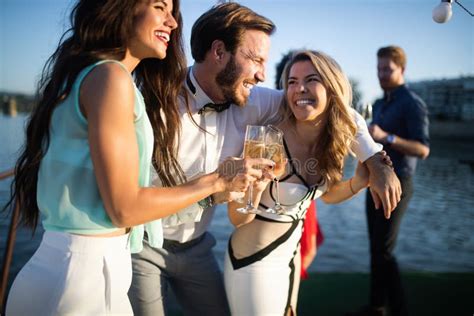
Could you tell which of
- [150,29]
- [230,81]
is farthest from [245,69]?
[150,29]

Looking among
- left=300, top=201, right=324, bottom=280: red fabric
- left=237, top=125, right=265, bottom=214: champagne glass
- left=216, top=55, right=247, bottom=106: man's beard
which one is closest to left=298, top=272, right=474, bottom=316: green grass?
left=300, top=201, right=324, bottom=280: red fabric

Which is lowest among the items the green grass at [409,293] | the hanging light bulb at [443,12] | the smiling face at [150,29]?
the green grass at [409,293]

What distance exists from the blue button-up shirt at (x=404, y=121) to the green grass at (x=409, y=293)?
50.9 inches

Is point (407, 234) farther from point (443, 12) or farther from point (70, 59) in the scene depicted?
point (70, 59)

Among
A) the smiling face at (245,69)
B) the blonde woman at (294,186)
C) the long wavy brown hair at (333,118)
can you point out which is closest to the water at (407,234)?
the smiling face at (245,69)

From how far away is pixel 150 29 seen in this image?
5.38ft

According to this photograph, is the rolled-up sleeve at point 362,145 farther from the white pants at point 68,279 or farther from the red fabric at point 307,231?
the white pants at point 68,279

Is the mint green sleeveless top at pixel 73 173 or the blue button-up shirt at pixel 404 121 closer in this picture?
the mint green sleeveless top at pixel 73 173

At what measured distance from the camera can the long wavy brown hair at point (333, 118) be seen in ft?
8.12

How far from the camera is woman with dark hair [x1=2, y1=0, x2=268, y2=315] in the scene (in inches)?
54.8

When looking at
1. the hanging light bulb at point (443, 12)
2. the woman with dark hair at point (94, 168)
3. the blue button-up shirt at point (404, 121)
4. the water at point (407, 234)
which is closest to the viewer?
the woman with dark hair at point (94, 168)

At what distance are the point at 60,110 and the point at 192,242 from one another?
1.25m

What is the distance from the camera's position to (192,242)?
2.50 meters

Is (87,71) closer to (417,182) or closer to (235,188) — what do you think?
(235,188)
